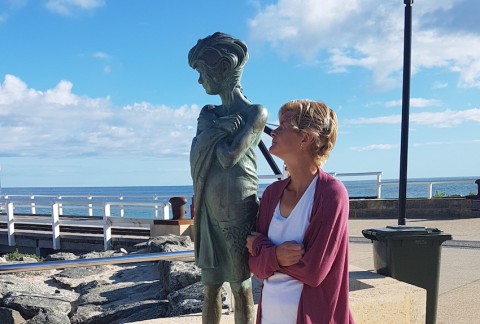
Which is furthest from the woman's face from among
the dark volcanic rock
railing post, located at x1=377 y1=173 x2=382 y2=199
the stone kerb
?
railing post, located at x1=377 y1=173 x2=382 y2=199

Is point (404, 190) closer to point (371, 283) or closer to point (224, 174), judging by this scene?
point (371, 283)

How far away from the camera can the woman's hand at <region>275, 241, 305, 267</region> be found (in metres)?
1.99

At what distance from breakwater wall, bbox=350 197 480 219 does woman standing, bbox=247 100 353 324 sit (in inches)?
454

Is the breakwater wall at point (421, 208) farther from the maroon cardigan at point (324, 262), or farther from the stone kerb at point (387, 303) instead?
the maroon cardigan at point (324, 262)

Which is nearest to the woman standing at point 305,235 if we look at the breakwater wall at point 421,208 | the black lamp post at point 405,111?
the black lamp post at point 405,111

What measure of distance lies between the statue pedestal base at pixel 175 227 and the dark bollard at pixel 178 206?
7.2 inches

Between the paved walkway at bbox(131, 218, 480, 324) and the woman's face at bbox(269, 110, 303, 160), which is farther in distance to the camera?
the paved walkway at bbox(131, 218, 480, 324)

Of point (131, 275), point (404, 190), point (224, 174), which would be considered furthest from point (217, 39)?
point (131, 275)

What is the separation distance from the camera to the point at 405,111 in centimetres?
545

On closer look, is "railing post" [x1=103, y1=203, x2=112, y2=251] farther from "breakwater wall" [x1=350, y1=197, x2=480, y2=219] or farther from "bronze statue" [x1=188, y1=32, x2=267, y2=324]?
"bronze statue" [x1=188, y1=32, x2=267, y2=324]

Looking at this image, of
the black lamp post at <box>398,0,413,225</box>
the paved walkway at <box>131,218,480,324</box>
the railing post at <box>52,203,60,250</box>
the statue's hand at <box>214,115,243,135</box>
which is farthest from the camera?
the railing post at <box>52,203,60,250</box>

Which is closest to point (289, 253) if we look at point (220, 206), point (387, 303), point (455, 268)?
point (220, 206)

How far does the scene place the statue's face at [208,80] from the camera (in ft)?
8.73

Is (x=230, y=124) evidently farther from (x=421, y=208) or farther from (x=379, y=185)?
(x=379, y=185)
